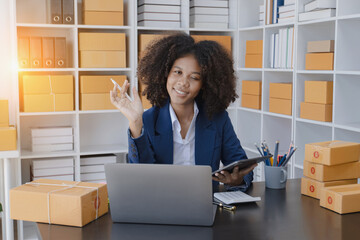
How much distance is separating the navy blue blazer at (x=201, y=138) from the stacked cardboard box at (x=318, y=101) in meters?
1.12

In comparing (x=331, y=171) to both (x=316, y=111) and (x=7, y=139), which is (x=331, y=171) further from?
(x=7, y=139)

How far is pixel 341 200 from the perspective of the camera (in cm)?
159

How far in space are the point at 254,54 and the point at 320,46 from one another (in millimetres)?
889

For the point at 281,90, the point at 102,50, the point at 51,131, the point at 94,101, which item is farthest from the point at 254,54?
the point at 51,131

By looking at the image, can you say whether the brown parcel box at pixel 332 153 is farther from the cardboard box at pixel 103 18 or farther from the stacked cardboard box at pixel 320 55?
the cardboard box at pixel 103 18

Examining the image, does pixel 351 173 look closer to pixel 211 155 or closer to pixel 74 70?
pixel 211 155

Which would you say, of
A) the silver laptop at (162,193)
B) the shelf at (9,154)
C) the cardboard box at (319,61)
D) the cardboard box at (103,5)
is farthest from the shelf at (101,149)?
the silver laptop at (162,193)

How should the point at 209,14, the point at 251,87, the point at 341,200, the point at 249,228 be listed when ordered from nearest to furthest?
1. the point at 249,228
2. the point at 341,200
3. the point at 251,87
4. the point at 209,14

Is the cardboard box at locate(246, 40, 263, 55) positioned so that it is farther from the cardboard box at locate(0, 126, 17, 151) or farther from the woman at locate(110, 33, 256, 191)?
the cardboard box at locate(0, 126, 17, 151)

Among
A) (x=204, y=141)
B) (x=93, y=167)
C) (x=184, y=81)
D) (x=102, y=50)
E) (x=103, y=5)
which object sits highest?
(x=103, y=5)

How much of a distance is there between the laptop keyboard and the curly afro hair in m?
0.53

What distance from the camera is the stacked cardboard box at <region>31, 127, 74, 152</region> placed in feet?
12.3

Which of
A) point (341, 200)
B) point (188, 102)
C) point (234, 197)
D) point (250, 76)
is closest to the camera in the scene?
point (341, 200)

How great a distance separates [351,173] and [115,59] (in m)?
2.43
